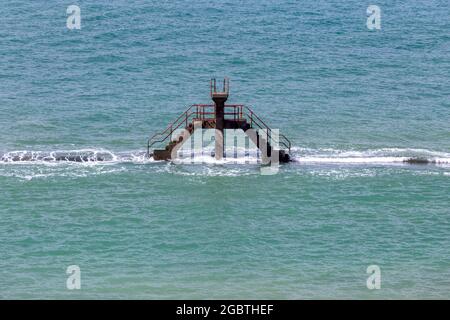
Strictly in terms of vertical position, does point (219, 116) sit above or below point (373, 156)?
above

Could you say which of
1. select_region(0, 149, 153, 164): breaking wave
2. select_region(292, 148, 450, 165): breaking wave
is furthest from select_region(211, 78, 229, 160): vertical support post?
select_region(292, 148, 450, 165): breaking wave

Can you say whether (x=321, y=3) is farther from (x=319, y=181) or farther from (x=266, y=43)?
(x=319, y=181)

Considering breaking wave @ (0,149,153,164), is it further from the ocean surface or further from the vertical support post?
the vertical support post

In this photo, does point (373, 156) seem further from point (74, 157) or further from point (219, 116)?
point (74, 157)

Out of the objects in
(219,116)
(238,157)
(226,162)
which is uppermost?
(219,116)

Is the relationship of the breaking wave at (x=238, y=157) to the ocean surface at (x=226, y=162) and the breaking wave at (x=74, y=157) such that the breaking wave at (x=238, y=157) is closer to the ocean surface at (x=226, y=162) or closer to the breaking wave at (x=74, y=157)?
the breaking wave at (x=74, y=157)

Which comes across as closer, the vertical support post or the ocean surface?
the ocean surface

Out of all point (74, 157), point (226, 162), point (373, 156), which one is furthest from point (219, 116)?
point (373, 156)
